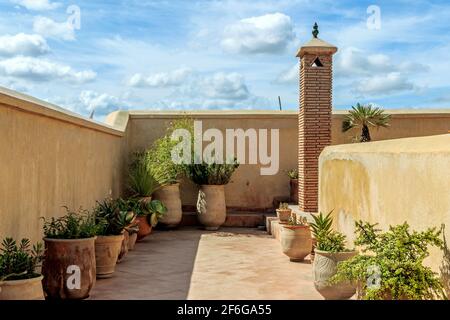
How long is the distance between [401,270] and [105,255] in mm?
4161

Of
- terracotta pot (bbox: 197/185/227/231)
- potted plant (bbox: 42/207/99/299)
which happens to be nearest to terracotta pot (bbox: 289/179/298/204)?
terracotta pot (bbox: 197/185/227/231)

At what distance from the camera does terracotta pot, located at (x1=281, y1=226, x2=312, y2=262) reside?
337 inches

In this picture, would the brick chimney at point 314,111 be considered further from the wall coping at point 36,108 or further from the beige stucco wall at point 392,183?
the wall coping at point 36,108

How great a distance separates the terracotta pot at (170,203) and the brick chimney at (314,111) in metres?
2.89

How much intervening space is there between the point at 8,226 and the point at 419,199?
12.3 ft

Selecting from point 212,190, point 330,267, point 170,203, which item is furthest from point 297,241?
point 170,203

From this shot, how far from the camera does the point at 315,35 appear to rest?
11.4 metres

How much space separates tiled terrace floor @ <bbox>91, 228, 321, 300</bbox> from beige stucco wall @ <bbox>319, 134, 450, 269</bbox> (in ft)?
3.52

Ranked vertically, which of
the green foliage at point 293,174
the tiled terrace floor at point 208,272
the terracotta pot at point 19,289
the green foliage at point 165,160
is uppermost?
the green foliage at point 165,160

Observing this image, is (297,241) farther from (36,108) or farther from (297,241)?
(36,108)

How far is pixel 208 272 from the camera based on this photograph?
790cm

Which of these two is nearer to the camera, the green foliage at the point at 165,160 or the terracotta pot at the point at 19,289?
the terracotta pot at the point at 19,289

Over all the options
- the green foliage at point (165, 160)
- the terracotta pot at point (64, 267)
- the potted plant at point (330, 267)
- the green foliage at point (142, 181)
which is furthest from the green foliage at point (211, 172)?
the terracotta pot at point (64, 267)

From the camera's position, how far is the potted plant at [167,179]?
12164 mm
